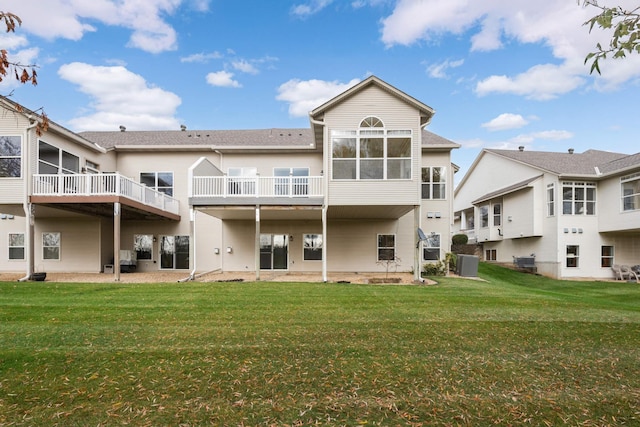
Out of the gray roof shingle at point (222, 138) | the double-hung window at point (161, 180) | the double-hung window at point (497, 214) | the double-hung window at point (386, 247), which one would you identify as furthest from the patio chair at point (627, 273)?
the double-hung window at point (161, 180)

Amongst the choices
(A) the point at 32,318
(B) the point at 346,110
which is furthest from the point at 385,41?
(A) the point at 32,318

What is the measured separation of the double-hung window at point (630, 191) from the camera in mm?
18234

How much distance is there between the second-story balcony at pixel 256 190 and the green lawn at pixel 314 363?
231 inches

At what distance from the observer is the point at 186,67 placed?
26.5m

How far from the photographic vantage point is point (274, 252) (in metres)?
18.5

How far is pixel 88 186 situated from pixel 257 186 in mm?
6258

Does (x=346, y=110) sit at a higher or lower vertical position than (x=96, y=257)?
higher

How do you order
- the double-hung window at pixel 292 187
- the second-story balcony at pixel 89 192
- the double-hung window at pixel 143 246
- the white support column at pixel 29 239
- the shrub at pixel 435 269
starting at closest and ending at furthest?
the white support column at pixel 29 239
the second-story balcony at pixel 89 192
the double-hung window at pixel 292 187
the shrub at pixel 435 269
the double-hung window at pixel 143 246

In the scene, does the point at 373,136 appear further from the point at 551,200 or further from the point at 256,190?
the point at 551,200

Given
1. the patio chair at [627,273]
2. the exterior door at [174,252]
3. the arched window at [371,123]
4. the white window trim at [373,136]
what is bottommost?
the patio chair at [627,273]

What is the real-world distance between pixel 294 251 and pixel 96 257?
9709 mm

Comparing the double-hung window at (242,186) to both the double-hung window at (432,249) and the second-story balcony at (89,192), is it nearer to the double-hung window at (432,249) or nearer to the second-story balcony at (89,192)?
the second-story balcony at (89,192)

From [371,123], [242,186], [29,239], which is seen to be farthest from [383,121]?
[29,239]

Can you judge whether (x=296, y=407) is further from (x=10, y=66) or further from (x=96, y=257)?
(x=96, y=257)
